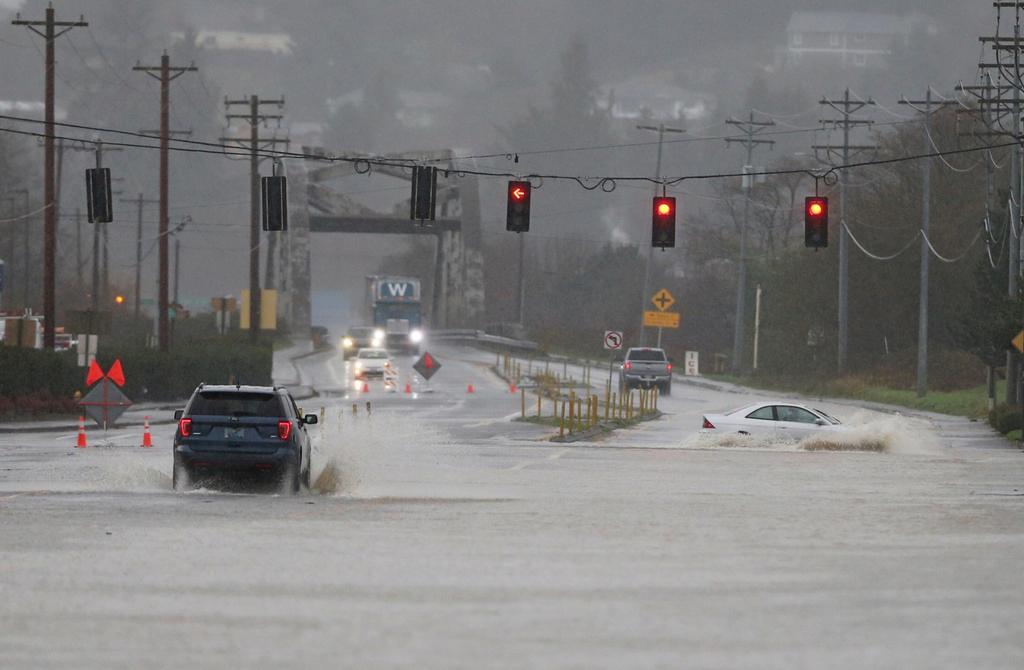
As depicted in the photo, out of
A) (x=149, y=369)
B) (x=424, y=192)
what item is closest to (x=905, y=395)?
(x=149, y=369)

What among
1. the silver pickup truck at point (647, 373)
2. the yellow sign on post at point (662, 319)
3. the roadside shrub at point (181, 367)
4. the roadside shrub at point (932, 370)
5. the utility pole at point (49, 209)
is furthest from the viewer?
the yellow sign on post at point (662, 319)

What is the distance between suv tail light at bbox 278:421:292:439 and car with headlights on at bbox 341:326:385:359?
71.5m

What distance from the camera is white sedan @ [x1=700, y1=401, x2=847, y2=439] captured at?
37531 mm

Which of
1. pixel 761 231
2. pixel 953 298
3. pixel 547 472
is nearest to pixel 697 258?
pixel 761 231

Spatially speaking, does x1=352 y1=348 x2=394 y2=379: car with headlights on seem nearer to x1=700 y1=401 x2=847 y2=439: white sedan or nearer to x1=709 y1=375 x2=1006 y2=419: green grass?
x1=709 y1=375 x2=1006 y2=419: green grass

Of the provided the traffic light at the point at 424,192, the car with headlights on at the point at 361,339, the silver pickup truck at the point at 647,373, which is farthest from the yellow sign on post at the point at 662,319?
the traffic light at the point at 424,192

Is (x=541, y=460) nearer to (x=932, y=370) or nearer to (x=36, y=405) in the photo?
(x=36, y=405)

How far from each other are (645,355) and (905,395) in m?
11.2

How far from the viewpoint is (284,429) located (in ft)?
75.4

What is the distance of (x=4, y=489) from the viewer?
2380 cm

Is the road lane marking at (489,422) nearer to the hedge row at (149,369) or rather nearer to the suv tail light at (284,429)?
the hedge row at (149,369)

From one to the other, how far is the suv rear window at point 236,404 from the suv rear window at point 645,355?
48523 mm

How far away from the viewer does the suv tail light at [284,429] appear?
23.0 m

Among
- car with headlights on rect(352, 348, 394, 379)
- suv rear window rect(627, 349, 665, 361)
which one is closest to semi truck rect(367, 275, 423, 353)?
car with headlights on rect(352, 348, 394, 379)
